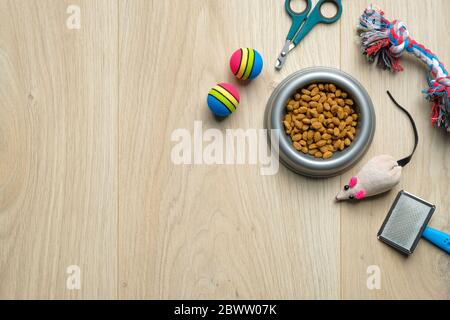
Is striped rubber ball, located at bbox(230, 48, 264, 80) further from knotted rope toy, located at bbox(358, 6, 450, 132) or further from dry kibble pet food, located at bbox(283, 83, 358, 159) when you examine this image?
knotted rope toy, located at bbox(358, 6, 450, 132)

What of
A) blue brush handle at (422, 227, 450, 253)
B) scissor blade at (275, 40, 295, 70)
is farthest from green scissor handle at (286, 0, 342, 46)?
blue brush handle at (422, 227, 450, 253)

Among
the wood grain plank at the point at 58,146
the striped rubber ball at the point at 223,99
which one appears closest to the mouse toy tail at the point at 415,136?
the striped rubber ball at the point at 223,99

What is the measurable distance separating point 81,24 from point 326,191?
2.19ft

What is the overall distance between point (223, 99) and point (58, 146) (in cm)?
39

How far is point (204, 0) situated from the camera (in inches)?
39.1

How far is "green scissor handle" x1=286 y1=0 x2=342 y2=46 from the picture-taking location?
0.97 m

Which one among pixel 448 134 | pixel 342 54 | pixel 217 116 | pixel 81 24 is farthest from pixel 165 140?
pixel 448 134

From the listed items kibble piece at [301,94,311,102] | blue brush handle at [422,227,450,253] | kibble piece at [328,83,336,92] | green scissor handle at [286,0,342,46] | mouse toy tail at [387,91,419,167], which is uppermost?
green scissor handle at [286,0,342,46]

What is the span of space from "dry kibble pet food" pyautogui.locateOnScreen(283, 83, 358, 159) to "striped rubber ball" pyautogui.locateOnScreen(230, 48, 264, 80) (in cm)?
10

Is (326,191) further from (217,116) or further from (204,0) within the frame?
(204,0)

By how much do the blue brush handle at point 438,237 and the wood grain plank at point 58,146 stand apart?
0.70 m

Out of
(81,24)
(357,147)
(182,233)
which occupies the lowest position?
(182,233)

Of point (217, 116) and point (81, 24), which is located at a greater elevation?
point (81, 24)

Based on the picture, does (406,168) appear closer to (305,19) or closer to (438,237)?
(438,237)
